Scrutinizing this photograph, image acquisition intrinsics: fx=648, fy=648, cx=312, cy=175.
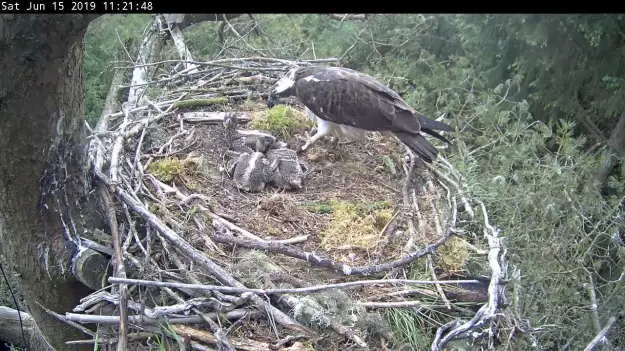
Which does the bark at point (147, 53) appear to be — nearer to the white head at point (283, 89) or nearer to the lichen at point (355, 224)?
the white head at point (283, 89)

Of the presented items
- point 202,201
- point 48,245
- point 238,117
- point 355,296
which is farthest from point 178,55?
point 355,296

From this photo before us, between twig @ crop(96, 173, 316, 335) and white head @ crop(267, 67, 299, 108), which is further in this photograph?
white head @ crop(267, 67, 299, 108)

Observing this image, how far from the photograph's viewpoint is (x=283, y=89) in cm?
488

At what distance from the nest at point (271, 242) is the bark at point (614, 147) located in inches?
69.9

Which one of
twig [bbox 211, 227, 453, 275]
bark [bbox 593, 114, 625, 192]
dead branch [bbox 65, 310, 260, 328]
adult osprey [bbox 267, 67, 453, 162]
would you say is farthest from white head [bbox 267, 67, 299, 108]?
bark [bbox 593, 114, 625, 192]

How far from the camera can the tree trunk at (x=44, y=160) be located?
2.86 m

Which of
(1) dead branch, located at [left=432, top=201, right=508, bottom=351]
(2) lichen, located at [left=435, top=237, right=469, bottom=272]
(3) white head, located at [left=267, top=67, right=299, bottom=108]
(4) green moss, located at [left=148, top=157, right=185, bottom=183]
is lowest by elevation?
(2) lichen, located at [left=435, top=237, right=469, bottom=272]

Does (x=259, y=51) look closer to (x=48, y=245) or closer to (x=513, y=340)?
(x=48, y=245)

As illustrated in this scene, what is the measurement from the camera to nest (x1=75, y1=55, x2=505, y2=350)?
299 cm

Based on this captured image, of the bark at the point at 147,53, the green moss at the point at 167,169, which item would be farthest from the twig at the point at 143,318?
the bark at the point at 147,53

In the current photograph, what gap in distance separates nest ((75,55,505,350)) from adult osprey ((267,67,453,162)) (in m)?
0.23

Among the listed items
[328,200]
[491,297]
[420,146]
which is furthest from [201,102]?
[491,297]

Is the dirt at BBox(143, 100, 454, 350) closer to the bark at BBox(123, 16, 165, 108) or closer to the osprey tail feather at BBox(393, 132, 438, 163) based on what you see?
the osprey tail feather at BBox(393, 132, 438, 163)

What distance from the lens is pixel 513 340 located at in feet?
10.3
